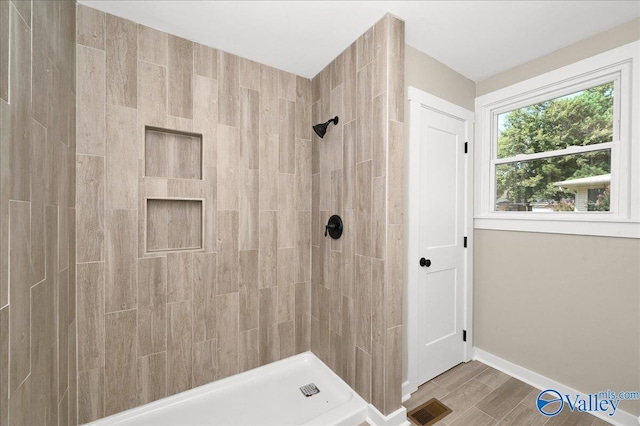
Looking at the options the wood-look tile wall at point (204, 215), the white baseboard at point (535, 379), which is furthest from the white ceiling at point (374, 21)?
the white baseboard at point (535, 379)

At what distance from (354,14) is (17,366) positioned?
7.60ft

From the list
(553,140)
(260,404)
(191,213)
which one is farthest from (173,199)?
(553,140)

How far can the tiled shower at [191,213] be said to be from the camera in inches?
50.8

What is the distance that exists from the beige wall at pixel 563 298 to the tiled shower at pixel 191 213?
124 centimetres

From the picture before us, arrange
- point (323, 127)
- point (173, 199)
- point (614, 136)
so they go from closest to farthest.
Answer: point (614, 136) → point (173, 199) → point (323, 127)

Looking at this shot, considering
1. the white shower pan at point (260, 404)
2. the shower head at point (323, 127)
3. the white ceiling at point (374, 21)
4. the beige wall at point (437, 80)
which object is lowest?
the white shower pan at point (260, 404)

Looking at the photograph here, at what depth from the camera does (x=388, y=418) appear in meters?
1.65

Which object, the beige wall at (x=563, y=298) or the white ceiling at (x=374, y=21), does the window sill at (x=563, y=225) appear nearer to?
the beige wall at (x=563, y=298)

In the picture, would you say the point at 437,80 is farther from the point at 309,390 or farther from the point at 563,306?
the point at 309,390

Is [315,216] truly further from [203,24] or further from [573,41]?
[573,41]

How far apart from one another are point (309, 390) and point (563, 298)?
2.07m

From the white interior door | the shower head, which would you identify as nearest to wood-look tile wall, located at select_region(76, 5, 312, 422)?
→ the shower head

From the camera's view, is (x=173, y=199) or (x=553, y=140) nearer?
(x=173, y=199)

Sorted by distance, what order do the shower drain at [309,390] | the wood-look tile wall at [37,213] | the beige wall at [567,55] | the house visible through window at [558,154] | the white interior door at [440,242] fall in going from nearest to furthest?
the wood-look tile wall at [37,213]
the beige wall at [567,55]
the house visible through window at [558,154]
the shower drain at [309,390]
the white interior door at [440,242]
